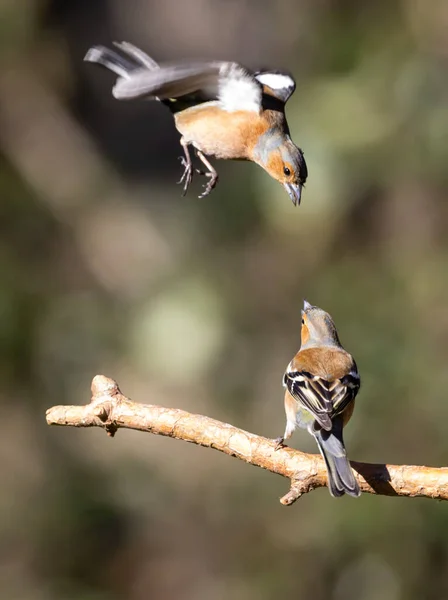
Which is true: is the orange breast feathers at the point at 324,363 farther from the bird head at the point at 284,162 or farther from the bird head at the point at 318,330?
the bird head at the point at 284,162

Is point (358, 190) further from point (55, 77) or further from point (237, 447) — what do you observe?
point (237, 447)

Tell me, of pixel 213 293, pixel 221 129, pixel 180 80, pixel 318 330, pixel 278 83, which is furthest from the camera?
pixel 213 293

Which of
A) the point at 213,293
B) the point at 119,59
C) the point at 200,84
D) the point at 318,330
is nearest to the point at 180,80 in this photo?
the point at 200,84

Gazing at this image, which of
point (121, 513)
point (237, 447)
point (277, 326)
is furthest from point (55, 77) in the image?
point (237, 447)

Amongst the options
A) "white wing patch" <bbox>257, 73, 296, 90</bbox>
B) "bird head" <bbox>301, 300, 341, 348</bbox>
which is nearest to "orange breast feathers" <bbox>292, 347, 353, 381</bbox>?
"bird head" <bbox>301, 300, 341, 348</bbox>

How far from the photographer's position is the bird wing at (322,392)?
152 inches

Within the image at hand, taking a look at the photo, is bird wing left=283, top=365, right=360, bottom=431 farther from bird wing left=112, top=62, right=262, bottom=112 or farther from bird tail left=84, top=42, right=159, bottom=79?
bird tail left=84, top=42, right=159, bottom=79

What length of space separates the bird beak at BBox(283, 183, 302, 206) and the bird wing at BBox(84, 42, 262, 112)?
239 millimetres

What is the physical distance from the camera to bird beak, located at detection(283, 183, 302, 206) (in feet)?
8.16

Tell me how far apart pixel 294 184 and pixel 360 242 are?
16.0ft

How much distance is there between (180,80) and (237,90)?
14.2 inches

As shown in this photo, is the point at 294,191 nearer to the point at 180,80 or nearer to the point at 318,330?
the point at 180,80

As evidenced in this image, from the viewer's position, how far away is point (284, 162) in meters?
2.54

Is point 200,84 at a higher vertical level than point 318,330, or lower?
lower
